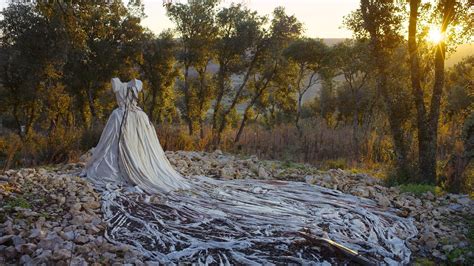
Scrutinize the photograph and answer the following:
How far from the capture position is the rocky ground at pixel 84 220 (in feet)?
11.9

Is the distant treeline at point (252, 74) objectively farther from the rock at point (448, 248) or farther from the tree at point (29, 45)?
the rock at point (448, 248)

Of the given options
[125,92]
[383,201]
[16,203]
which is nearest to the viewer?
[16,203]

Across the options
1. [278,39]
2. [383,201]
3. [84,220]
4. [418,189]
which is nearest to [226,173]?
[383,201]

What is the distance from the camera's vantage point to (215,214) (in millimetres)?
4848

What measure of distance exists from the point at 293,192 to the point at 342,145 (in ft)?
29.2

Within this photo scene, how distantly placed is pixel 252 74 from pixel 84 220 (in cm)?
1617

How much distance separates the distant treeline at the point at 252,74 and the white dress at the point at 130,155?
3.76ft

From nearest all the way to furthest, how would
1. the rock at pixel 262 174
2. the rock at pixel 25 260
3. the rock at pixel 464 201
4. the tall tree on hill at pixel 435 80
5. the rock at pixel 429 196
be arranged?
the rock at pixel 25 260 → the rock at pixel 464 201 → the rock at pixel 429 196 → the rock at pixel 262 174 → the tall tree on hill at pixel 435 80

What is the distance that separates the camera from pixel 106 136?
588cm

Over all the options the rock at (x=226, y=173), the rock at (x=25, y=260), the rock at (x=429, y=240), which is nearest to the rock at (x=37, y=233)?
the rock at (x=25, y=260)

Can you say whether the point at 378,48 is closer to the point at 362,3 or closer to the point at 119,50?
the point at 362,3

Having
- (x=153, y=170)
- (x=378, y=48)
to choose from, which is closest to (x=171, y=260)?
(x=153, y=170)

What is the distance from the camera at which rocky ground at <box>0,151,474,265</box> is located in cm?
363

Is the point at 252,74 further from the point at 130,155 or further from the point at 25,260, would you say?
the point at 25,260
